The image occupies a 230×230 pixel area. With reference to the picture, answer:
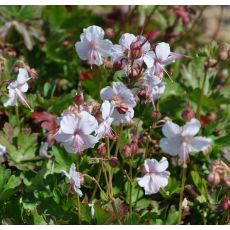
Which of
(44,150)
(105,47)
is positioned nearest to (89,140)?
(105,47)

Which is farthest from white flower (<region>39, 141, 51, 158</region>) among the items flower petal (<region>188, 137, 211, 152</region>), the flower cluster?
flower petal (<region>188, 137, 211, 152</region>)

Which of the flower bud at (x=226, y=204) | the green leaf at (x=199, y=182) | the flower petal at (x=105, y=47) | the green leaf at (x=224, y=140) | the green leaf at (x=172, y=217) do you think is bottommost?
the green leaf at (x=172, y=217)

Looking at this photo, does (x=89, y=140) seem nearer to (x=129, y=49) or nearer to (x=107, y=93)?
(x=107, y=93)

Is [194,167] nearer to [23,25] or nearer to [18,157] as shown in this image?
[18,157]

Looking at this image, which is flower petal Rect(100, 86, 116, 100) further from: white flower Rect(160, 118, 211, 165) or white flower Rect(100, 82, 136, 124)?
white flower Rect(160, 118, 211, 165)

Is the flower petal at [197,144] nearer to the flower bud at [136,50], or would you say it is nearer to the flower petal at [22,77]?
the flower bud at [136,50]

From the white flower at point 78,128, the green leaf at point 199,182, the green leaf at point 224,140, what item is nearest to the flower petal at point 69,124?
the white flower at point 78,128
